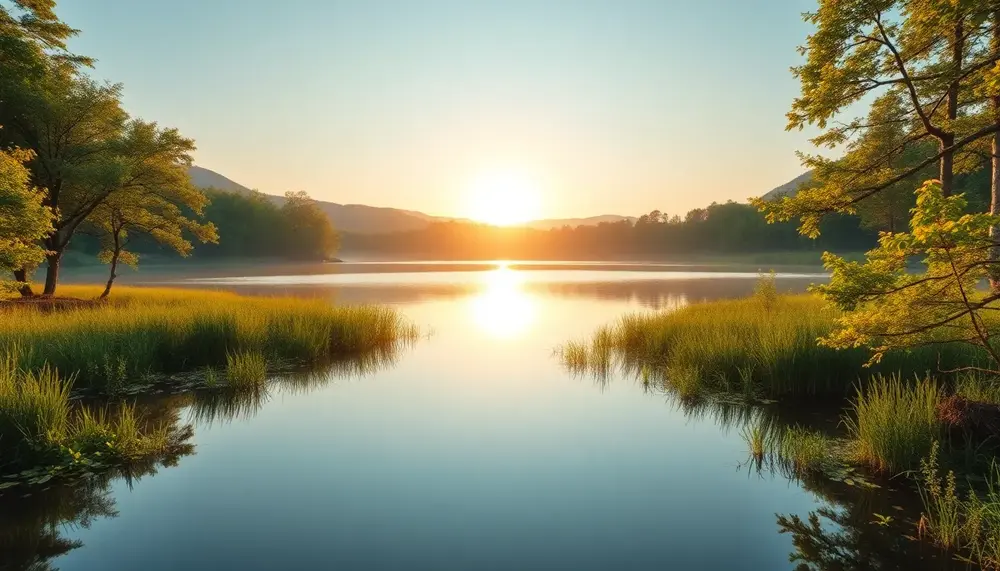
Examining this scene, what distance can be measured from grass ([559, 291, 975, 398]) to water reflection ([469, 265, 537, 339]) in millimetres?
6982

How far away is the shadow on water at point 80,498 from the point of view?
19.9 ft

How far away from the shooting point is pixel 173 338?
50.1ft

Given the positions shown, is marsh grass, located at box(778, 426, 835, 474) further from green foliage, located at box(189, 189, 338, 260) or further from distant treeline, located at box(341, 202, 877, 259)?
green foliage, located at box(189, 189, 338, 260)

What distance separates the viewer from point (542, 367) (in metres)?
16.9

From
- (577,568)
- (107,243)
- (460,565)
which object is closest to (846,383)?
(577,568)

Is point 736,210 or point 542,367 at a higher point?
point 736,210

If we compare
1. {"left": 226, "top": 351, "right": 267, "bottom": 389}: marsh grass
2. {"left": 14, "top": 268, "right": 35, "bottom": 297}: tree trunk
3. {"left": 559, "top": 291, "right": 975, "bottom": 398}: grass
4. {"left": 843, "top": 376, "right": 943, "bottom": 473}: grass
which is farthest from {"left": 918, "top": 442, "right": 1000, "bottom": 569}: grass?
{"left": 14, "top": 268, "right": 35, "bottom": 297}: tree trunk

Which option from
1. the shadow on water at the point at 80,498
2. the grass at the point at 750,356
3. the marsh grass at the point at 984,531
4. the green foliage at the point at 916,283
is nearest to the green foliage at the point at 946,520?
the marsh grass at the point at 984,531

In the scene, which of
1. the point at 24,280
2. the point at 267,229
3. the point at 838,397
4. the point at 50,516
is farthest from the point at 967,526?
the point at 267,229

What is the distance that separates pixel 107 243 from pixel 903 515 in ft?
123

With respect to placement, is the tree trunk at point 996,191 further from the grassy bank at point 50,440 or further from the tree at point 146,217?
the tree at point 146,217

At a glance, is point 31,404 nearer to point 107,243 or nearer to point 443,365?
point 443,365

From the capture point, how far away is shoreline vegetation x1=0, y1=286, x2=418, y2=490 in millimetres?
8195

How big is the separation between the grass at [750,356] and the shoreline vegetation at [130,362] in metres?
8.20
